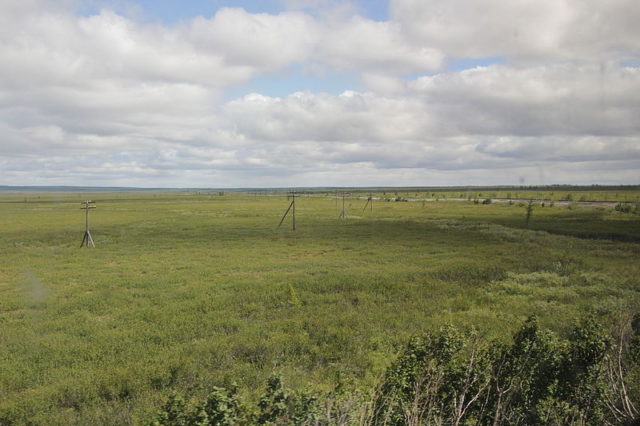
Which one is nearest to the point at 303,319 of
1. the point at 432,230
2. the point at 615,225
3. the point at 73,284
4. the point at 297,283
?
the point at 297,283

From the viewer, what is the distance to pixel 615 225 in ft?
135

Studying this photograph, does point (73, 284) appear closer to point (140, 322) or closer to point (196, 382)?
point (140, 322)

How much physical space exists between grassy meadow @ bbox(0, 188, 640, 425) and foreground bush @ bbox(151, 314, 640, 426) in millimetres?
931

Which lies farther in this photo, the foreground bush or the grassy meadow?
A: the grassy meadow

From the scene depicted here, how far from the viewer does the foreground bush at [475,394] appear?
Answer: 584 cm

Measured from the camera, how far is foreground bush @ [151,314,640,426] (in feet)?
19.1

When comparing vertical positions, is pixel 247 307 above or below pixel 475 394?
below

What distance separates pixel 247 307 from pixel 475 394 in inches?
353

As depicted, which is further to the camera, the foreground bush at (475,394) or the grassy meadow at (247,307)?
the grassy meadow at (247,307)

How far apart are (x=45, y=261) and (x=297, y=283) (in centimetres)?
1653

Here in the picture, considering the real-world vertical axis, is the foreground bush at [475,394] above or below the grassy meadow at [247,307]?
above

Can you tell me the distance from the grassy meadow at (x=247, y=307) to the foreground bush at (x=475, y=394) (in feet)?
3.05

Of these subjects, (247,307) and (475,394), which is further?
(247,307)

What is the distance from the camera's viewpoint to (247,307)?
14195 millimetres
